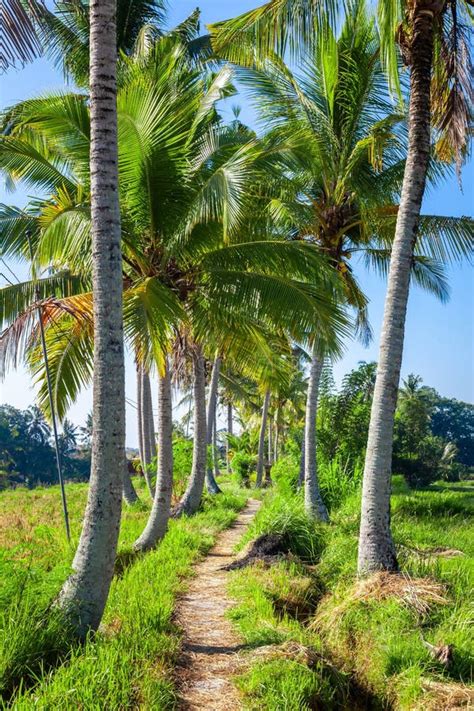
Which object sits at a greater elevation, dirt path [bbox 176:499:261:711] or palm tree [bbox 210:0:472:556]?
palm tree [bbox 210:0:472:556]

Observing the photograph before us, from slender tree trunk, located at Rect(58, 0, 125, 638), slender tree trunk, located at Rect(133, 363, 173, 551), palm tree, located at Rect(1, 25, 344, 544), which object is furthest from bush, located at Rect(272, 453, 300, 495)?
slender tree trunk, located at Rect(58, 0, 125, 638)

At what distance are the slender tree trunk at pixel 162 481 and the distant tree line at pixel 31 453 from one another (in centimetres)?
4728

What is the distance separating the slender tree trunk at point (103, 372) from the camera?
5062 mm

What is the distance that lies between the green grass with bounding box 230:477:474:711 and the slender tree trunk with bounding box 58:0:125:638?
4.58 feet

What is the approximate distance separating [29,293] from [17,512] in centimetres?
918

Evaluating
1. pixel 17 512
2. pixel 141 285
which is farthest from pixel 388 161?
pixel 17 512

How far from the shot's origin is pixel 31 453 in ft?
196

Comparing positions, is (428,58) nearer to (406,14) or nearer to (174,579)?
(406,14)

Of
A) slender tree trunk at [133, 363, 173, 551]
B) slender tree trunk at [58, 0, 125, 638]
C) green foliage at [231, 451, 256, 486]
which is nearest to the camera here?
slender tree trunk at [58, 0, 125, 638]

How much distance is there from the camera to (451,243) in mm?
10914

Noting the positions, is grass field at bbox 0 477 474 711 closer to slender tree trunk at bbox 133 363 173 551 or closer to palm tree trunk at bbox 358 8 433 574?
palm tree trunk at bbox 358 8 433 574

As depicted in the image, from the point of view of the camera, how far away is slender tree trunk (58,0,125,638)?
16.6 feet

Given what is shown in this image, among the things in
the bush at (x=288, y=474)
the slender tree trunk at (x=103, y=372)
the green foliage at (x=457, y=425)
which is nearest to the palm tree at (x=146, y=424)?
the bush at (x=288, y=474)

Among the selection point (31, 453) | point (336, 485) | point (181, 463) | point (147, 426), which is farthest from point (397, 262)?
point (31, 453)
